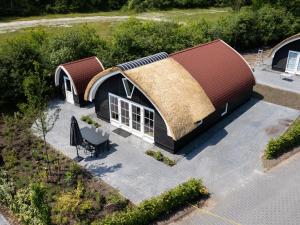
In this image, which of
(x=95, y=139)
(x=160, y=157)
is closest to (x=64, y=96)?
(x=95, y=139)

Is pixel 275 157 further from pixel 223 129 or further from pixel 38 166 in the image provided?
pixel 38 166

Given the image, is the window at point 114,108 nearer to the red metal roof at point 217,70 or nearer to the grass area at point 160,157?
the grass area at point 160,157

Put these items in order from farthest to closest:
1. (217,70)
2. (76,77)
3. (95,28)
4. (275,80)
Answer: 1. (95,28)
2. (275,80)
3. (76,77)
4. (217,70)

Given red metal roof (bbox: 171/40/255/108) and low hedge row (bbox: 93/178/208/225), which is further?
red metal roof (bbox: 171/40/255/108)

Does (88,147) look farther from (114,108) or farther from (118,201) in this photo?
(118,201)

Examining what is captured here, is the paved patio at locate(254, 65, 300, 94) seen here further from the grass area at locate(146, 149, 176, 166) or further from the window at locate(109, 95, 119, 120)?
the grass area at locate(146, 149, 176, 166)

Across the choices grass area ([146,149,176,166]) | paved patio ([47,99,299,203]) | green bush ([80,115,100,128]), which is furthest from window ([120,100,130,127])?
grass area ([146,149,176,166])
